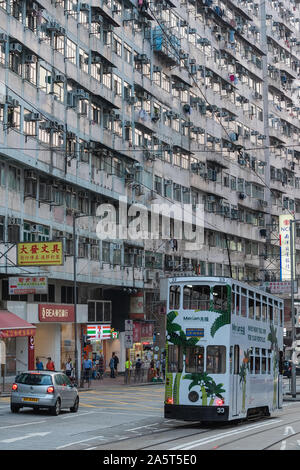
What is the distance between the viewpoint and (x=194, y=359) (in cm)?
2277

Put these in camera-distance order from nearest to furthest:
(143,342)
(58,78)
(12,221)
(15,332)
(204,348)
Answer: (204,348) < (15,332) < (12,221) < (58,78) < (143,342)

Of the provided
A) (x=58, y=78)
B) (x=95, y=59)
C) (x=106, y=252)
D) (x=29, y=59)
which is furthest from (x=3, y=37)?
(x=106, y=252)

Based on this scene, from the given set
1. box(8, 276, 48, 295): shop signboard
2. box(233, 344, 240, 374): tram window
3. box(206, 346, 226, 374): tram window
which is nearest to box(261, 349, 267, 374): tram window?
box(233, 344, 240, 374): tram window

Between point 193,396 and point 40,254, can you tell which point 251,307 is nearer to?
point 193,396

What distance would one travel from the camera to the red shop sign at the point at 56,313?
44.7 meters

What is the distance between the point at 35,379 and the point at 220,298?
7.28 meters

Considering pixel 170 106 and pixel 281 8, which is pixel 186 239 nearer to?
pixel 170 106

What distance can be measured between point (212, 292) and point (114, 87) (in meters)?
31.5

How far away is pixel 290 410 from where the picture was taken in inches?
1335

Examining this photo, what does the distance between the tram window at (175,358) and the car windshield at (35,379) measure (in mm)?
5004

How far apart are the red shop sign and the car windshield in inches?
711

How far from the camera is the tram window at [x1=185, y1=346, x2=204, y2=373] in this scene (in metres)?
22.7

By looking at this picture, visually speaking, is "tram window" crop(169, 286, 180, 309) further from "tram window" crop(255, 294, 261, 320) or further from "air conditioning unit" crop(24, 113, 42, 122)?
"air conditioning unit" crop(24, 113, 42, 122)
